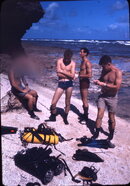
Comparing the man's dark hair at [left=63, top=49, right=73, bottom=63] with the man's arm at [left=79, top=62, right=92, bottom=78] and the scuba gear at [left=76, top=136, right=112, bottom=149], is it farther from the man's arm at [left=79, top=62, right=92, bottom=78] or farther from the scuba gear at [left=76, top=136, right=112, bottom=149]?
the scuba gear at [left=76, top=136, right=112, bottom=149]

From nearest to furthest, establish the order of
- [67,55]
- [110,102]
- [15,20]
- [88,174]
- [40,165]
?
[40,165] → [88,174] → [110,102] → [67,55] → [15,20]

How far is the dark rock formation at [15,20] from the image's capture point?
15.1 m

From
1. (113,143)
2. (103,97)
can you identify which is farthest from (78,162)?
(103,97)

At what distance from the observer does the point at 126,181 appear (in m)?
4.26

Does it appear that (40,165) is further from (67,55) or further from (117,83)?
(67,55)

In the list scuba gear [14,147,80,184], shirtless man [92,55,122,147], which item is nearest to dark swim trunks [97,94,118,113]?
shirtless man [92,55,122,147]

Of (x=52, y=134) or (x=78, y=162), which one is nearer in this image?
(x=78, y=162)

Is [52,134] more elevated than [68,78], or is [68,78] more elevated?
[68,78]

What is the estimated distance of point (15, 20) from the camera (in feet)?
53.6

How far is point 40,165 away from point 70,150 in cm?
130

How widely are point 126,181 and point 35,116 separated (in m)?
3.40

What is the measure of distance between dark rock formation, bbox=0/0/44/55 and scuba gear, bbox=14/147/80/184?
42.2 ft

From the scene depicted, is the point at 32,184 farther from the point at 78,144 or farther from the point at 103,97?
the point at 103,97

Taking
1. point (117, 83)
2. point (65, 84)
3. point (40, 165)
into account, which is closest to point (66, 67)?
point (65, 84)
